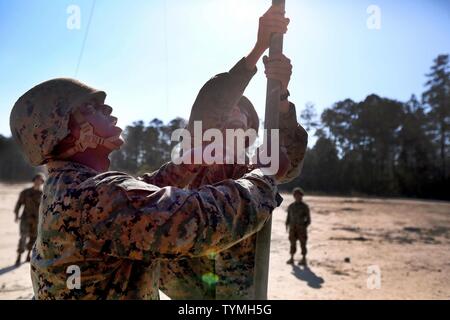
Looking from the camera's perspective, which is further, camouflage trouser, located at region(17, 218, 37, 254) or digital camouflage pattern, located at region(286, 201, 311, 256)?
digital camouflage pattern, located at region(286, 201, 311, 256)

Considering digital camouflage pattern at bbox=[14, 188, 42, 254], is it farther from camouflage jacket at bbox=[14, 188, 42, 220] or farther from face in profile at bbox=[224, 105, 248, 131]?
face in profile at bbox=[224, 105, 248, 131]

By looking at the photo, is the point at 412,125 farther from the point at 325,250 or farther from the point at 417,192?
the point at 325,250

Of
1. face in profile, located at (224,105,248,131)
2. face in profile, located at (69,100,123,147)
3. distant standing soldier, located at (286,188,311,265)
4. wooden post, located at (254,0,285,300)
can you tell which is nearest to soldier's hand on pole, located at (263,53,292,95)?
wooden post, located at (254,0,285,300)

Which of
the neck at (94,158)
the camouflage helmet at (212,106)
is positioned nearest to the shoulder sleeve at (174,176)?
the camouflage helmet at (212,106)

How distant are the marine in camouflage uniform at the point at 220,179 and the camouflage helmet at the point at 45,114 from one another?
2.50 ft

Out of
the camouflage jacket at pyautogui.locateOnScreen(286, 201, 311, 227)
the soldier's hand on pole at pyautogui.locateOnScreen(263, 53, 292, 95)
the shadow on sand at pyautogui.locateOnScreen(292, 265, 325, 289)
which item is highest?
the soldier's hand on pole at pyautogui.locateOnScreen(263, 53, 292, 95)

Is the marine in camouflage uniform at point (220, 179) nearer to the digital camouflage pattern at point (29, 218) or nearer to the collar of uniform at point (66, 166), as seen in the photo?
the collar of uniform at point (66, 166)

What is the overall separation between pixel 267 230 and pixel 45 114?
1121mm

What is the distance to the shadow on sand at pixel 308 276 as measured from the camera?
937cm

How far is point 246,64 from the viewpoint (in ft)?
7.39

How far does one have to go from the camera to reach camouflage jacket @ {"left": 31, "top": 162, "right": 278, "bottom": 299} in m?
1.47

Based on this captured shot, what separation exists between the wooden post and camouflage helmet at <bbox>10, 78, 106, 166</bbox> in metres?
0.84

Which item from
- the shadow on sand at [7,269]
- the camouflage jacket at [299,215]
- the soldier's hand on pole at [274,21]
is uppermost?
the soldier's hand on pole at [274,21]
